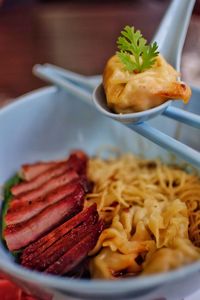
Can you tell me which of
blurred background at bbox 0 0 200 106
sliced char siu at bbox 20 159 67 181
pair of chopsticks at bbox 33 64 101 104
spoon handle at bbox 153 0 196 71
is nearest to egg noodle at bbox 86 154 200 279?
sliced char siu at bbox 20 159 67 181

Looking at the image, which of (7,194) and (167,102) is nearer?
(167,102)

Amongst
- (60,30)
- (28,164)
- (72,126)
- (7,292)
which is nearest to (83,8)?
(60,30)

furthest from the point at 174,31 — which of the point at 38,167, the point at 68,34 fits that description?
the point at 68,34

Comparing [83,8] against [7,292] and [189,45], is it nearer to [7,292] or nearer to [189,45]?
[189,45]

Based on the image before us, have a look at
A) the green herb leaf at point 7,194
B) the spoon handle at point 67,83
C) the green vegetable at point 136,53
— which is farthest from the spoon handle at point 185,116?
the green herb leaf at point 7,194

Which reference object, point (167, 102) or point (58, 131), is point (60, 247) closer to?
point (167, 102)

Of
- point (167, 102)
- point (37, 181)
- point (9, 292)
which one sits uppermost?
point (167, 102)

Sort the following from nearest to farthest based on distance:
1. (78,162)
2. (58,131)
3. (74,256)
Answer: (74,256) → (78,162) → (58,131)
